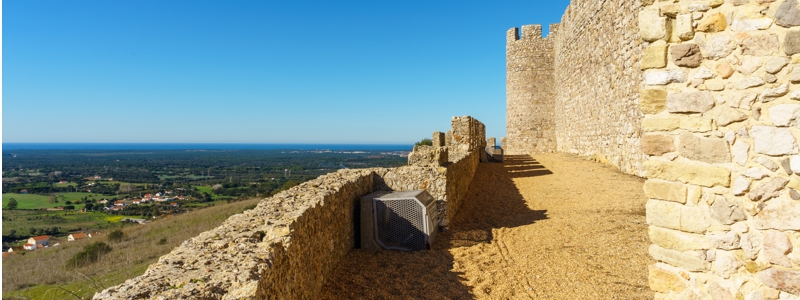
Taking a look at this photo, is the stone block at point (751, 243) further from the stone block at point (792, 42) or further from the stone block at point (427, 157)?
the stone block at point (427, 157)

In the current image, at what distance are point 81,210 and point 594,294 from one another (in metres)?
28.9

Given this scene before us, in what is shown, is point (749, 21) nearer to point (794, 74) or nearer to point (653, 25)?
point (794, 74)

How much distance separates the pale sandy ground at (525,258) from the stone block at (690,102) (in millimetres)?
2236

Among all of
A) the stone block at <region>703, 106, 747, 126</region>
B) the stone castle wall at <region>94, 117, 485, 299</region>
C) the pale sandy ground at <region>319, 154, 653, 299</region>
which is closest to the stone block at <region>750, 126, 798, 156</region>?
the stone block at <region>703, 106, 747, 126</region>

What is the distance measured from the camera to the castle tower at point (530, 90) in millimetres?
24094

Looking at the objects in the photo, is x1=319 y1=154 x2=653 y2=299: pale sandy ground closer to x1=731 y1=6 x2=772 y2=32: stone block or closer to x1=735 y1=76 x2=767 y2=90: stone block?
x1=735 y1=76 x2=767 y2=90: stone block

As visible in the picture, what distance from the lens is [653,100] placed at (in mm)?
3109

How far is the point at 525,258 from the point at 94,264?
10161 mm

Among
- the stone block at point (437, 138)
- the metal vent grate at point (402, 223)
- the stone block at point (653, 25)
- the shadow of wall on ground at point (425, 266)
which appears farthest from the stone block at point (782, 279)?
the stone block at point (437, 138)

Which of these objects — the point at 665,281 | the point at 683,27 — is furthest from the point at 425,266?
the point at 683,27

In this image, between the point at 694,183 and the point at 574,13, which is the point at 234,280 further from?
the point at 574,13

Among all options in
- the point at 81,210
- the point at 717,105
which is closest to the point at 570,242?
the point at 717,105

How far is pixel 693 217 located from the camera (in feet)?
9.64

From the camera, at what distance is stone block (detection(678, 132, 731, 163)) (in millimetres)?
2850
